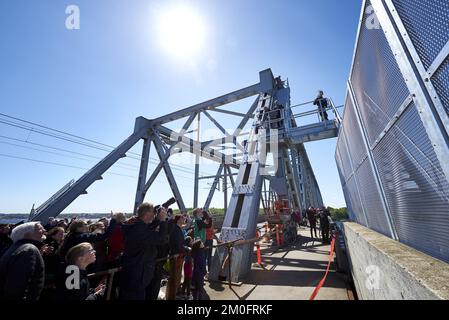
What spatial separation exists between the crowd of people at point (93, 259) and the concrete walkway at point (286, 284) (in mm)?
773

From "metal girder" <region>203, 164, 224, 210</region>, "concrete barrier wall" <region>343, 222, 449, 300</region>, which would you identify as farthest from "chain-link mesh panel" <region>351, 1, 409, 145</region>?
"metal girder" <region>203, 164, 224, 210</region>

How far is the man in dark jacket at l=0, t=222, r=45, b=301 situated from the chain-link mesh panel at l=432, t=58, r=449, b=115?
3.31 meters

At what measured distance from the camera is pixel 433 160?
1.42m

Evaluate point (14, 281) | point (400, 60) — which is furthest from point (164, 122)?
point (400, 60)

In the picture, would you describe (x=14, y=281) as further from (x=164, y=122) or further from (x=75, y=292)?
(x=164, y=122)

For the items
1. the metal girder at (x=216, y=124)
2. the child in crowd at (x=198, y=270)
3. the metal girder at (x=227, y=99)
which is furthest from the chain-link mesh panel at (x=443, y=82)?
the metal girder at (x=216, y=124)

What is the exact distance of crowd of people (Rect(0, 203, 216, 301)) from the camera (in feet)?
6.13

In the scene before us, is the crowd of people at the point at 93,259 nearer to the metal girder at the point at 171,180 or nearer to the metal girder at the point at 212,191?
the metal girder at the point at 171,180

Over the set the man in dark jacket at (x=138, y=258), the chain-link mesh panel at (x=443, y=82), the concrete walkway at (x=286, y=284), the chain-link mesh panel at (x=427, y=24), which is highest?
the chain-link mesh panel at (x=427, y=24)

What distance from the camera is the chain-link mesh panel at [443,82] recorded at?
3.84 feet

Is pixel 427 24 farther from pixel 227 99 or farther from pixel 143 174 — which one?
pixel 143 174

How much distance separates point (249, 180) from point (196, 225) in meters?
2.11

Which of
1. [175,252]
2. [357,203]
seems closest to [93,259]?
[175,252]

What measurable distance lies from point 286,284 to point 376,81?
4.74m
